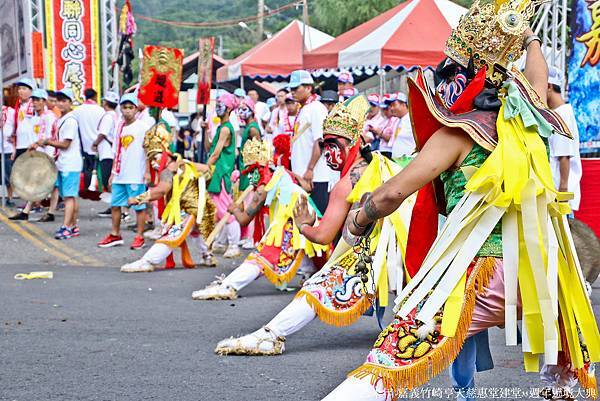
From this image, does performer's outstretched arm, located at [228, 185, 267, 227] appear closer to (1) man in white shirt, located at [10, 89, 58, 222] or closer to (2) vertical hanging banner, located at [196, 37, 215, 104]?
(2) vertical hanging banner, located at [196, 37, 215, 104]

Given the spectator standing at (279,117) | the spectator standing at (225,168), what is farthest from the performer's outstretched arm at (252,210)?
the spectator standing at (279,117)

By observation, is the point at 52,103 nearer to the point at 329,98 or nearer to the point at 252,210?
the point at 329,98

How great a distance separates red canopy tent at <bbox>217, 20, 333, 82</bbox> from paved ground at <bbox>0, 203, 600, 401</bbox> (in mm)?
11401

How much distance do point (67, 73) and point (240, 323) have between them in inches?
530

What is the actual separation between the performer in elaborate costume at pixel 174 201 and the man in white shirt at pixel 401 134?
9.36 feet

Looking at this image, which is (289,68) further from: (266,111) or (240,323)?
(240,323)

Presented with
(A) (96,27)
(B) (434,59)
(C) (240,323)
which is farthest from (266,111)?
(C) (240,323)

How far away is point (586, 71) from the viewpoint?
10.4 metres

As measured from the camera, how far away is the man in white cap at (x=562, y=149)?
807 cm

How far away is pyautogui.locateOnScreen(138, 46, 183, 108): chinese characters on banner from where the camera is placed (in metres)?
12.9

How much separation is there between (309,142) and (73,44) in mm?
10267

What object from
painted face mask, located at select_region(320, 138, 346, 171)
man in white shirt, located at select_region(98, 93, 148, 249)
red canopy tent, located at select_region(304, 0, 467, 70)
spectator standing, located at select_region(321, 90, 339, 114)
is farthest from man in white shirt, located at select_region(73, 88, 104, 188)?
painted face mask, located at select_region(320, 138, 346, 171)

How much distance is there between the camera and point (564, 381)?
3822mm

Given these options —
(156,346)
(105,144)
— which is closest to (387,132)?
(105,144)
